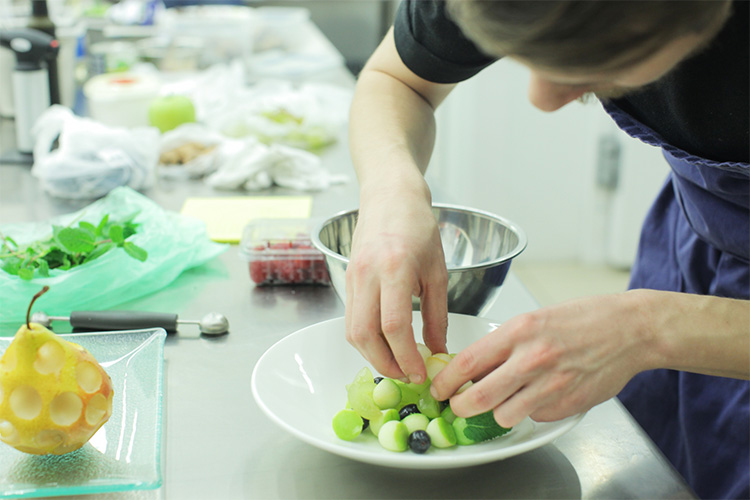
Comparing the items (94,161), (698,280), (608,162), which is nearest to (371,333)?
(698,280)

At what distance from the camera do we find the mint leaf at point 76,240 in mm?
1057

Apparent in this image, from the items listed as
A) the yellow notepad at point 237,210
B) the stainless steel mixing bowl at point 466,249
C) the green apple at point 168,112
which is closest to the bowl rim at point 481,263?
the stainless steel mixing bowl at point 466,249

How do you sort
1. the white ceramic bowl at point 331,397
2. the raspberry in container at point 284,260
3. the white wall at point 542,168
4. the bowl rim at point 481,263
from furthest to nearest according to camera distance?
the white wall at point 542,168, the raspberry in container at point 284,260, the bowl rim at point 481,263, the white ceramic bowl at point 331,397

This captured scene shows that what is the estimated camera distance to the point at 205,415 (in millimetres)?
827

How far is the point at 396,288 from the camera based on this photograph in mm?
745

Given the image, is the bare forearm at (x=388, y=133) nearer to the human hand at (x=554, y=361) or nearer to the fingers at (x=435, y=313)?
the fingers at (x=435, y=313)

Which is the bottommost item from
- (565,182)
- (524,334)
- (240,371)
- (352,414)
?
(565,182)

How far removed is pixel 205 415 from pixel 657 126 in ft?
2.23

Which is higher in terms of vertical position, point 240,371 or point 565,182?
point 240,371

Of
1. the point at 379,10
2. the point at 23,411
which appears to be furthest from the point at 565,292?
the point at 23,411

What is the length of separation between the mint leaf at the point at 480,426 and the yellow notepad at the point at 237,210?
0.75 m

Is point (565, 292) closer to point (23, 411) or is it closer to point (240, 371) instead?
point (240, 371)

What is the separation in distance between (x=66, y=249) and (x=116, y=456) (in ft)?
1.45

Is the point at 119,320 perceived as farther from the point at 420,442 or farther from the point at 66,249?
the point at 420,442
